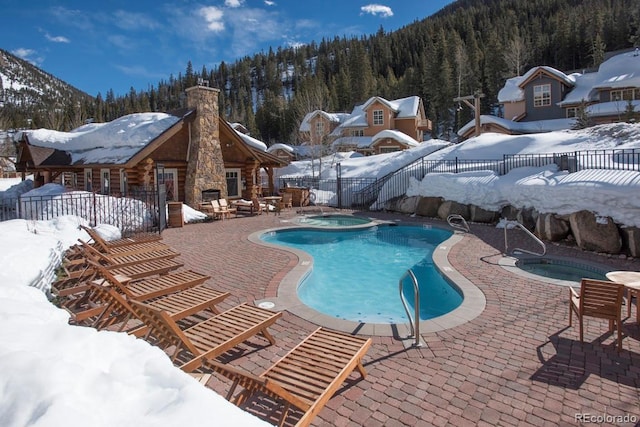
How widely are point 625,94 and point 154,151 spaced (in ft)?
111

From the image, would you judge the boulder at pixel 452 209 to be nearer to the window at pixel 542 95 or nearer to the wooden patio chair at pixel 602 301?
the wooden patio chair at pixel 602 301

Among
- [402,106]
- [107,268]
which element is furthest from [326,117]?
[107,268]

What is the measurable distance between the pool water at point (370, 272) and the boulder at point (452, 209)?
80.2 inches

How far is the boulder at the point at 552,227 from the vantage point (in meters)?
11.1

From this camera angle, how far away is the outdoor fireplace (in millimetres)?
19453

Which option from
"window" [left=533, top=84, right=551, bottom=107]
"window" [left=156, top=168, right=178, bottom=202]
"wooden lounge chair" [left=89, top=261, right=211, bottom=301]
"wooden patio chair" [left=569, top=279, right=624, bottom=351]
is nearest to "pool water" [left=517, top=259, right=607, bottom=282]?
"wooden patio chair" [left=569, top=279, right=624, bottom=351]

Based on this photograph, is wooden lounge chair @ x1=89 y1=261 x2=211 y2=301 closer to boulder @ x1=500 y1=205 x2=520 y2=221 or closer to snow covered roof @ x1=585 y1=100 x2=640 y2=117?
boulder @ x1=500 y1=205 x2=520 y2=221

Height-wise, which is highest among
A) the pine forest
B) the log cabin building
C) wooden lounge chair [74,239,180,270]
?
the pine forest

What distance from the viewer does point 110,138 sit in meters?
19.5

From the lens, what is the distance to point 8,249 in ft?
19.2

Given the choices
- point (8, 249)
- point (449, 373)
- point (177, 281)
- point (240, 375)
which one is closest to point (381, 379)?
point (449, 373)

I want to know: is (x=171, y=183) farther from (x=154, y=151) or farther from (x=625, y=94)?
(x=625, y=94)

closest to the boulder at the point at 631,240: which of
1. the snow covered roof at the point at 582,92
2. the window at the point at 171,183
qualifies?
the window at the point at 171,183

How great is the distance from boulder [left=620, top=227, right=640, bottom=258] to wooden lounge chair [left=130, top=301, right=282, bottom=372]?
8849 millimetres
